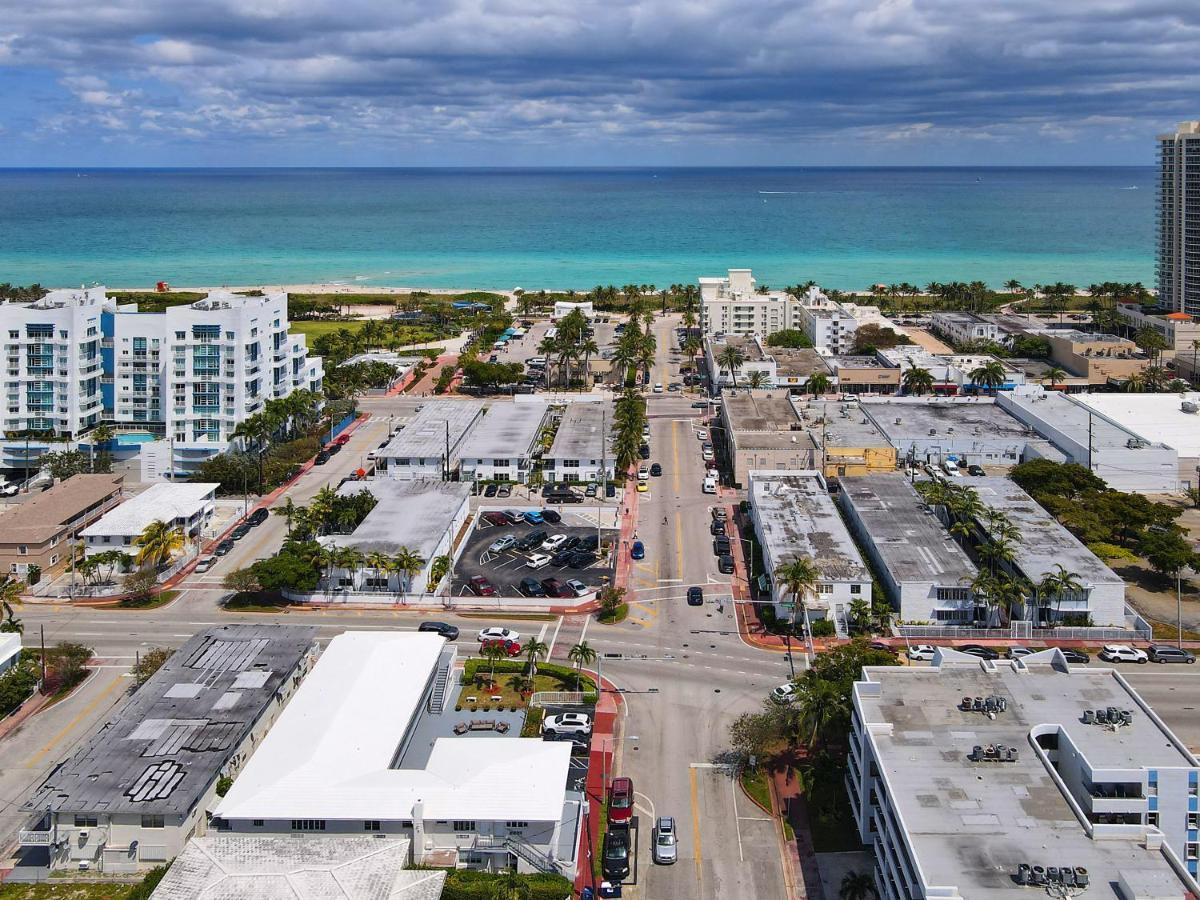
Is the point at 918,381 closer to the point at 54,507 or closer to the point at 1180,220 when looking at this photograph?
the point at 1180,220

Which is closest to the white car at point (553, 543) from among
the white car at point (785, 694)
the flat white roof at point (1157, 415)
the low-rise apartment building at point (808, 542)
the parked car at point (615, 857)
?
the low-rise apartment building at point (808, 542)

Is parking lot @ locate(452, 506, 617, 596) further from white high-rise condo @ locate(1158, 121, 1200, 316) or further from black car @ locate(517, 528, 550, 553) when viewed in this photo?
white high-rise condo @ locate(1158, 121, 1200, 316)

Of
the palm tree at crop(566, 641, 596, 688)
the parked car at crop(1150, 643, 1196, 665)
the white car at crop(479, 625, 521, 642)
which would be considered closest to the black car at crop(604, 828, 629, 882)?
the palm tree at crop(566, 641, 596, 688)

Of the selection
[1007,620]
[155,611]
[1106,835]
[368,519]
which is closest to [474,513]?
[368,519]

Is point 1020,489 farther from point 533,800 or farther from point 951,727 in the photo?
point 533,800


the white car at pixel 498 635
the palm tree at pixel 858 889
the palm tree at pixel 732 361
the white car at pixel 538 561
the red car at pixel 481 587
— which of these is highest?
the palm tree at pixel 732 361

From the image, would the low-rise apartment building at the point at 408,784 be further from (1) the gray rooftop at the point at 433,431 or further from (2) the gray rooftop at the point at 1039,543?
(1) the gray rooftop at the point at 433,431

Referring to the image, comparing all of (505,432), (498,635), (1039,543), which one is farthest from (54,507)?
(1039,543)
